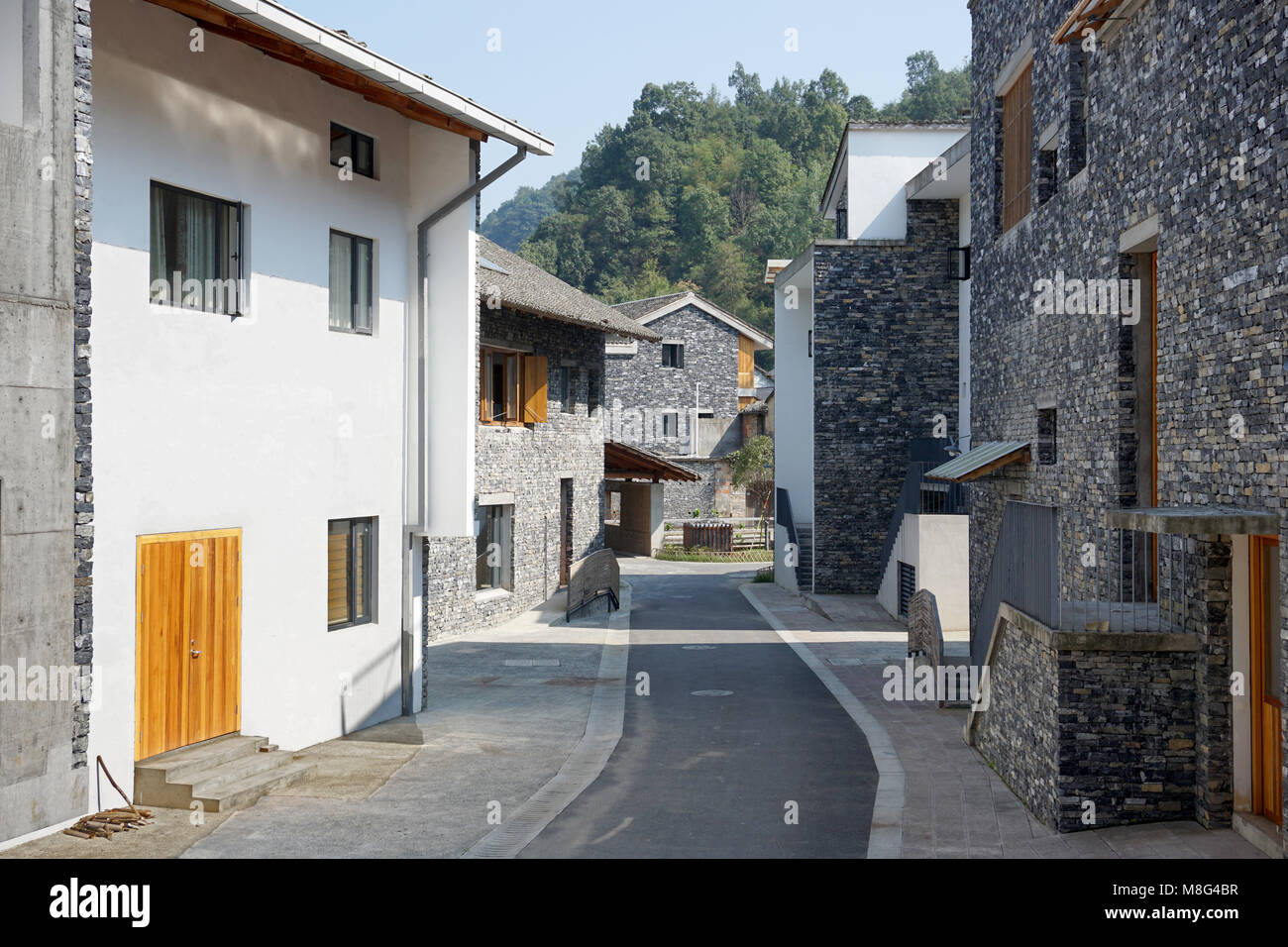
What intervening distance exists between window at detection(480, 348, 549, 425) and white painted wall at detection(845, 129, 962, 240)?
8.02 meters

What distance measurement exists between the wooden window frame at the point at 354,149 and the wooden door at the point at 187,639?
13.5 ft

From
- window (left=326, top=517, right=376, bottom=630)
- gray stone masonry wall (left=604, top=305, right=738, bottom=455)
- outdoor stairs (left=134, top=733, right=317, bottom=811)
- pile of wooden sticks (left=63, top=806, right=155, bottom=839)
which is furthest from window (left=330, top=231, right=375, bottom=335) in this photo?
gray stone masonry wall (left=604, top=305, right=738, bottom=455)

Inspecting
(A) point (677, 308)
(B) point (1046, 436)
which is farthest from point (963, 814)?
(A) point (677, 308)

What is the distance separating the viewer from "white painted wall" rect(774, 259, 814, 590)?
27.6 meters

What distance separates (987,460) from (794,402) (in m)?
15.5

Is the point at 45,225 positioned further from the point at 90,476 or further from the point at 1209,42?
the point at 1209,42

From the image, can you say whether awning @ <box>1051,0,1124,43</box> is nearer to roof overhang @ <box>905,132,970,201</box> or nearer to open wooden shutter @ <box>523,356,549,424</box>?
roof overhang @ <box>905,132,970,201</box>

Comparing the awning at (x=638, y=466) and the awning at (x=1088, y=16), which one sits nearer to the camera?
the awning at (x=1088, y=16)

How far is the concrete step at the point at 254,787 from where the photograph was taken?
8617mm

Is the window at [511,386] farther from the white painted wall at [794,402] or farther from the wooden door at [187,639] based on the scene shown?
the wooden door at [187,639]

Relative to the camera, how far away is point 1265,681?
7.59 meters

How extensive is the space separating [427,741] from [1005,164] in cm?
1005

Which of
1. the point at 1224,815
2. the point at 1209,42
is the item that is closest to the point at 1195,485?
the point at 1224,815

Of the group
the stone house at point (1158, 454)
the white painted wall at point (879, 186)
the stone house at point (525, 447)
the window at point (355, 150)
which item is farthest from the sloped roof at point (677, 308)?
the stone house at point (1158, 454)
